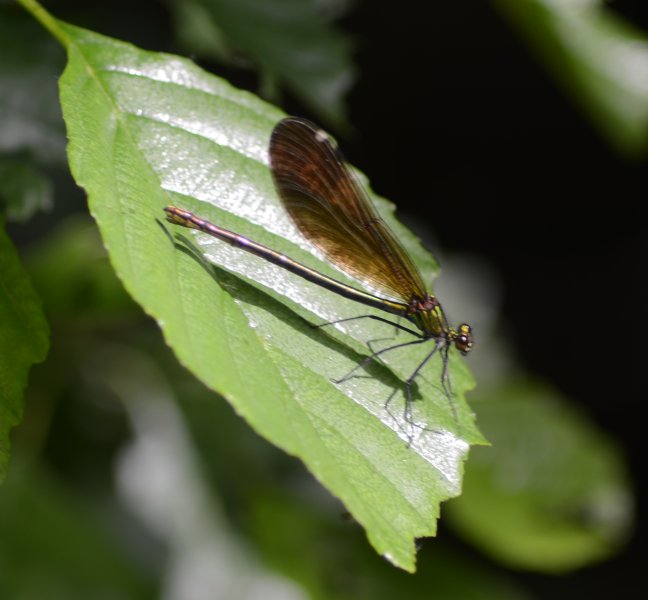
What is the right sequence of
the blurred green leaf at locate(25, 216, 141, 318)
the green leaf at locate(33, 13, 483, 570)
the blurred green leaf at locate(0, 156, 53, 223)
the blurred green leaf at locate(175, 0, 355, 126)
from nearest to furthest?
the green leaf at locate(33, 13, 483, 570)
the blurred green leaf at locate(0, 156, 53, 223)
the blurred green leaf at locate(175, 0, 355, 126)
the blurred green leaf at locate(25, 216, 141, 318)

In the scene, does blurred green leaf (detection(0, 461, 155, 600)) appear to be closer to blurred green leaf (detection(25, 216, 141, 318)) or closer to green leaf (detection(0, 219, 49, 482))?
blurred green leaf (detection(25, 216, 141, 318))

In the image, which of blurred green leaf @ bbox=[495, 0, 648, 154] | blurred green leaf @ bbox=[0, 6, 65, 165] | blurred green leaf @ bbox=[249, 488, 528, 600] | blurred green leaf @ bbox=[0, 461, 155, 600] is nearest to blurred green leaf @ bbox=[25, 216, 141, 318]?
blurred green leaf @ bbox=[0, 6, 65, 165]

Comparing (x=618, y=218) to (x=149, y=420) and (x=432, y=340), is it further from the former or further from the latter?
(x=432, y=340)

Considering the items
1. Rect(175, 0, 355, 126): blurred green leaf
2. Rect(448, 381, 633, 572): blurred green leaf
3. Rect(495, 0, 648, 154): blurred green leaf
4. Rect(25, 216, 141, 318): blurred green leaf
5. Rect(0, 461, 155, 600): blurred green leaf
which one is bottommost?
Rect(0, 461, 155, 600): blurred green leaf

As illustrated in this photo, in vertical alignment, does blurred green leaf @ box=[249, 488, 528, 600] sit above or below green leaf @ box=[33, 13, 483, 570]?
below

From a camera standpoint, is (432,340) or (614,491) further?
(614,491)

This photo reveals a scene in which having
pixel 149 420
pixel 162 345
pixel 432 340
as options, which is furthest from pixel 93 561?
pixel 432 340

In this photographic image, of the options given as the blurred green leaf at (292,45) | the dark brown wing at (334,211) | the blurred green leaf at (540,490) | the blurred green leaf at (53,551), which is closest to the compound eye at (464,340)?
the dark brown wing at (334,211)
